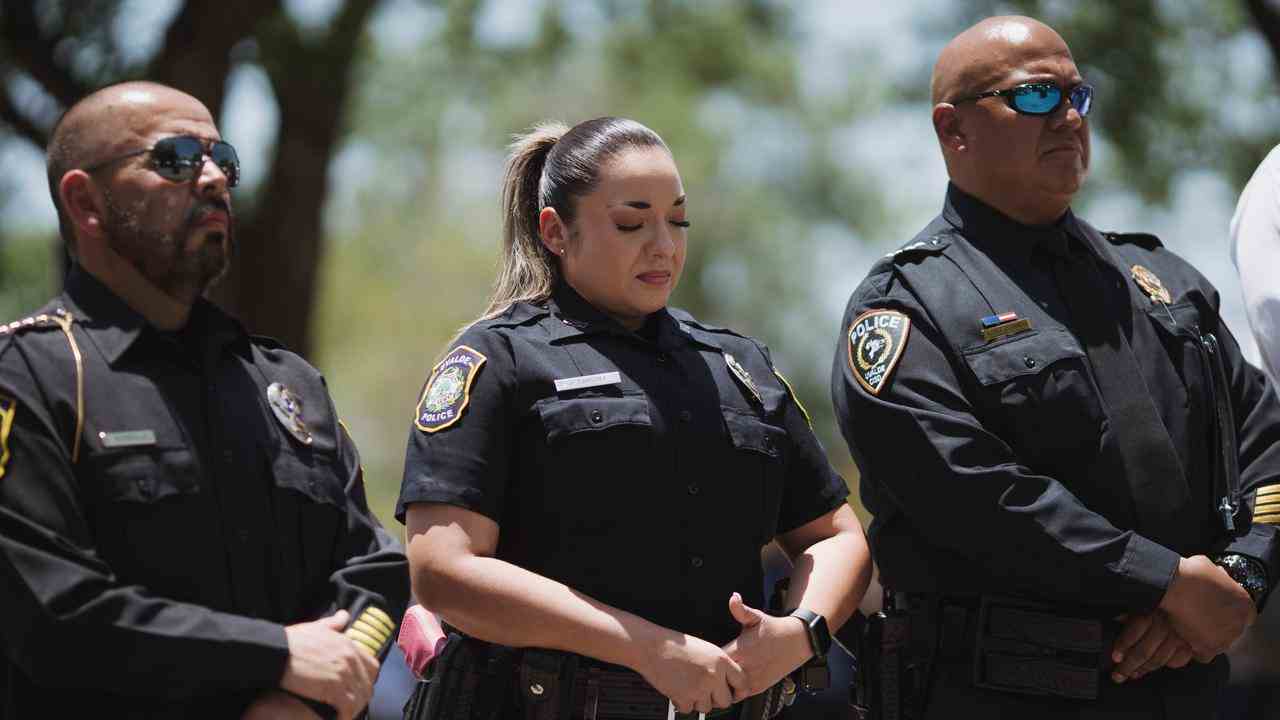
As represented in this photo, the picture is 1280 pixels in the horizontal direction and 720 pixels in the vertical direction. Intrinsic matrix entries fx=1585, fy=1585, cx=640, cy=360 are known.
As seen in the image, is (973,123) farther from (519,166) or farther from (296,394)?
(296,394)

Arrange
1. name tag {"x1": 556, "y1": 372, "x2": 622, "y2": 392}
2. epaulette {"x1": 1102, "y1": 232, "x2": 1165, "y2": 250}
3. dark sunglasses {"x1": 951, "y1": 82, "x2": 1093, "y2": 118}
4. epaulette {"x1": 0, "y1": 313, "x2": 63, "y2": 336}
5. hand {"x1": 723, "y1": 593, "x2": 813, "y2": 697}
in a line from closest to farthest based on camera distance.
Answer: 1. epaulette {"x1": 0, "y1": 313, "x2": 63, "y2": 336}
2. hand {"x1": 723, "y1": 593, "x2": 813, "y2": 697}
3. name tag {"x1": 556, "y1": 372, "x2": 622, "y2": 392}
4. dark sunglasses {"x1": 951, "y1": 82, "x2": 1093, "y2": 118}
5. epaulette {"x1": 1102, "y1": 232, "x2": 1165, "y2": 250}

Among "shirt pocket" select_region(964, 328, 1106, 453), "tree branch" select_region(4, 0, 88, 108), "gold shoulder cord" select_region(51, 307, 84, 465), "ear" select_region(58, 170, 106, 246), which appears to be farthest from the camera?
"tree branch" select_region(4, 0, 88, 108)

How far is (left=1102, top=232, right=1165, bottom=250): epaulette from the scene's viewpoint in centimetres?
456

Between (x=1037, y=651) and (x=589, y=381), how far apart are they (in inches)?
51.0

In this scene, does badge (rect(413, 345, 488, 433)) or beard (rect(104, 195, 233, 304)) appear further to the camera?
badge (rect(413, 345, 488, 433))

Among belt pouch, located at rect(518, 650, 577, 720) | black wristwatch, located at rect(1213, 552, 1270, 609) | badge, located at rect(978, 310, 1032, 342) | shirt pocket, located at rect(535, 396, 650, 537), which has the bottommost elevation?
belt pouch, located at rect(518, 650, 577, 720)

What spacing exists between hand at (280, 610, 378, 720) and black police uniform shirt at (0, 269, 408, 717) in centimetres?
4

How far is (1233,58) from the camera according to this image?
11.0 meters

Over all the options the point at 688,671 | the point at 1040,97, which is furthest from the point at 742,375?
the point at 1040,97

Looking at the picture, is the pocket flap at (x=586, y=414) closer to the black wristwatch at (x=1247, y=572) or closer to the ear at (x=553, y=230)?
the ear at (x=553, y=230)

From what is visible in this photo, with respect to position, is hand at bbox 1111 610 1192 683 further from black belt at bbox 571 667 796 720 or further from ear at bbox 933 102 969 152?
ear at bbox 933 102 969 152

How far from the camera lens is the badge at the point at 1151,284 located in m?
4.28

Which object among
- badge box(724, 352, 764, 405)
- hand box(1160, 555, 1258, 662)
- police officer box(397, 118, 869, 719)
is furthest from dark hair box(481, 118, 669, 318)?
hand box(1160, 555, 1258, 662)

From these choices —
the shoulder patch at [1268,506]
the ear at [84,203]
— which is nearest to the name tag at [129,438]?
the ear at [84,203]
